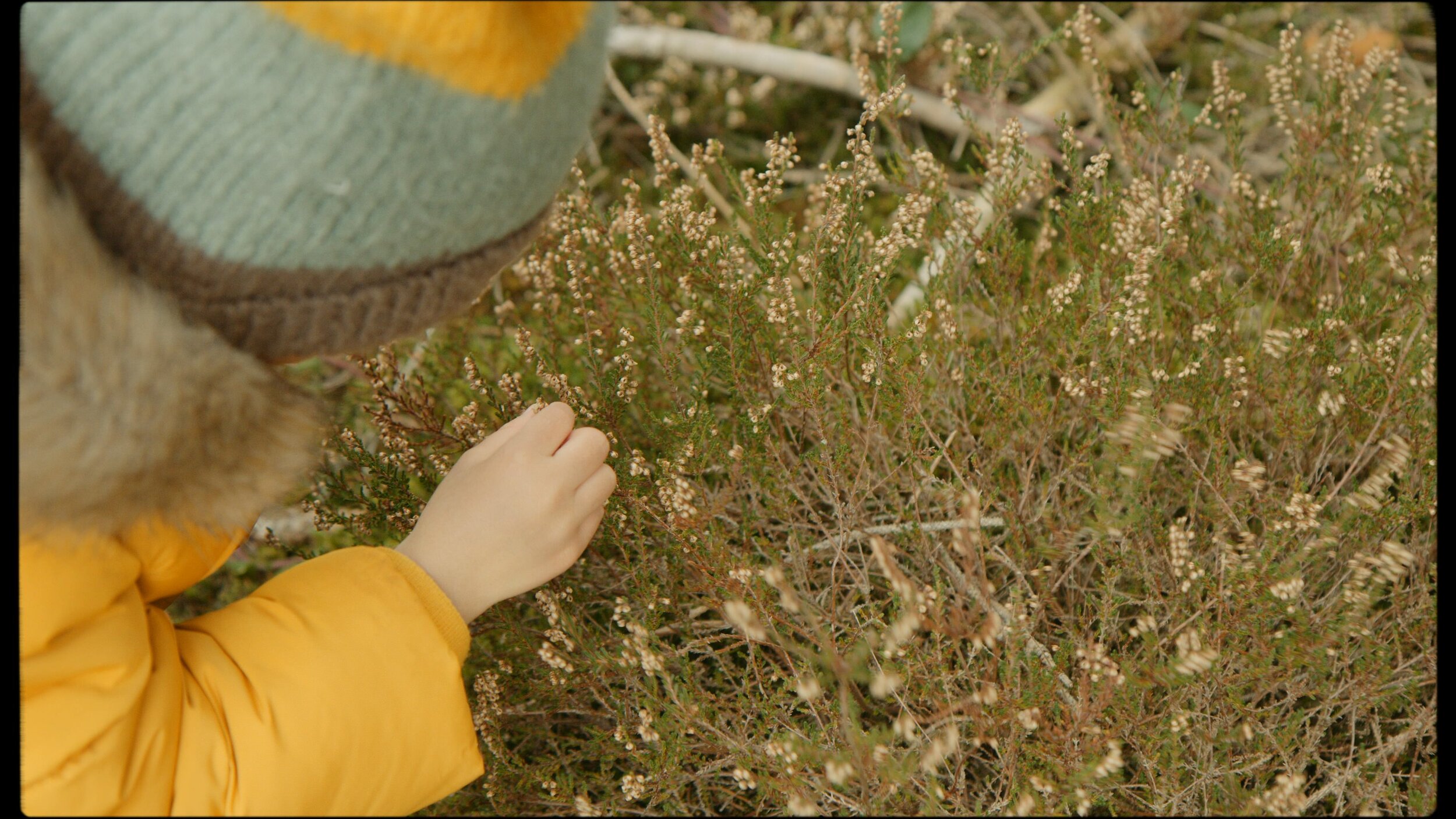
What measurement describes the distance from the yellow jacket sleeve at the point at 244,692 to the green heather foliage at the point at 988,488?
259 mm

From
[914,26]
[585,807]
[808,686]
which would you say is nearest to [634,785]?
[585,807]

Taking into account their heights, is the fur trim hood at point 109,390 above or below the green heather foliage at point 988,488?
above

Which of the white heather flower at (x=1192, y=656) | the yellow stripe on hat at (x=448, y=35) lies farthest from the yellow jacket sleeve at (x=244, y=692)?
the white heather flower at (x=1192, y=656)

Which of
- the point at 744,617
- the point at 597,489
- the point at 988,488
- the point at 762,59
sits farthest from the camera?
the point at 762,59

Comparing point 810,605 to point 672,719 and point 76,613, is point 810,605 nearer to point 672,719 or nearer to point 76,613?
point 672,719

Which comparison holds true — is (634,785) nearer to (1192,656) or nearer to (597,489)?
(597,489)

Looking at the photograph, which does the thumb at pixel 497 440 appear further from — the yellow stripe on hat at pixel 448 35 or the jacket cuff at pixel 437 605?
the yellow stripe on hat at pixel 448 35

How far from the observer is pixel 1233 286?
169cm

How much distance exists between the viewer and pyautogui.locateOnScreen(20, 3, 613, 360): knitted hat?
92cm

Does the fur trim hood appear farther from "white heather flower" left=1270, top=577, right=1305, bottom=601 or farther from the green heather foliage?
"white heather flower" left=1270, top=577, right=1305, bottom=601

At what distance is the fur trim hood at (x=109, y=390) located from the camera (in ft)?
3.06

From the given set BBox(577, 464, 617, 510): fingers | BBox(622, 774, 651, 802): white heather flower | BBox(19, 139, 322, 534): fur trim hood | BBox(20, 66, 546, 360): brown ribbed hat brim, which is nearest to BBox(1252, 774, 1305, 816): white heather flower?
BBox(622, 774, 651, 802): white heather flower

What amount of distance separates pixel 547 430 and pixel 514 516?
5.0 inches

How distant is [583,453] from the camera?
1377mm
